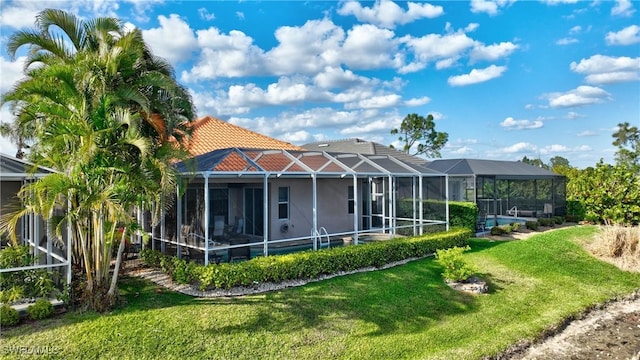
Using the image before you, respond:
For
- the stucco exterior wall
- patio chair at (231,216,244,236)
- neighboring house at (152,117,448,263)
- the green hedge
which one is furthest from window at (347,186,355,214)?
patio chair at (231,216,244,236)

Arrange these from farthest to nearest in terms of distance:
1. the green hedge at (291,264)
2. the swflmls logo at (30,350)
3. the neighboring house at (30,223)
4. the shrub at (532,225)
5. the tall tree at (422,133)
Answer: the tall tree at (422,133) < the shrub at (532,225) < the green hedge at (291,264) < the neighboring house at (30,223) < the swflmls logo at (30,350)

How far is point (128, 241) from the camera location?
1335cm

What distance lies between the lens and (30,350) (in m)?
6.36

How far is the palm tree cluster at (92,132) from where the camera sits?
7406 mm

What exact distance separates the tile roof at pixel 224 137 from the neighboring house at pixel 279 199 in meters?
0.09

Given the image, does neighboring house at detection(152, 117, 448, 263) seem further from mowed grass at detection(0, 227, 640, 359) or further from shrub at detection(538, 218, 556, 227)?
shrub at detection(538, 218, 556, 227)

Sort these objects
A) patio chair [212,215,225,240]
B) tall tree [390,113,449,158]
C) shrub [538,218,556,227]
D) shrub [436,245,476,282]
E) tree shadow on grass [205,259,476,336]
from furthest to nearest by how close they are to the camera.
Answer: tall tree [390,113,449,158]
shrub [538,218,556,227]
patio chair [212,215,225,240]
shrub [436,245,476,282]
tree shadow on grass [205,259,476,336]

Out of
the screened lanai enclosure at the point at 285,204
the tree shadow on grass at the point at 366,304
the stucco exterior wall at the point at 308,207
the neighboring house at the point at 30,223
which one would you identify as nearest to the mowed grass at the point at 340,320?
the tree shadow on grass at the point at 366,304

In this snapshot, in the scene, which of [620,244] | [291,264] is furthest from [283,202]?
[620,244]

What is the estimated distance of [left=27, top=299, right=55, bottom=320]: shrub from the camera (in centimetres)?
751

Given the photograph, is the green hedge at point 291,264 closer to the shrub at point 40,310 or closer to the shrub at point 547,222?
the shrub at point 40,310

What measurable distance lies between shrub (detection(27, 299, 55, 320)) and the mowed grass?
24cm

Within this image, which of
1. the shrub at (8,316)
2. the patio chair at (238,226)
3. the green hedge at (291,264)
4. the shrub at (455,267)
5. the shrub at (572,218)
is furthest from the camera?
the shrub at (572,218)

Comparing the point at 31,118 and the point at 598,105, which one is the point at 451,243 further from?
the point at 598,105
